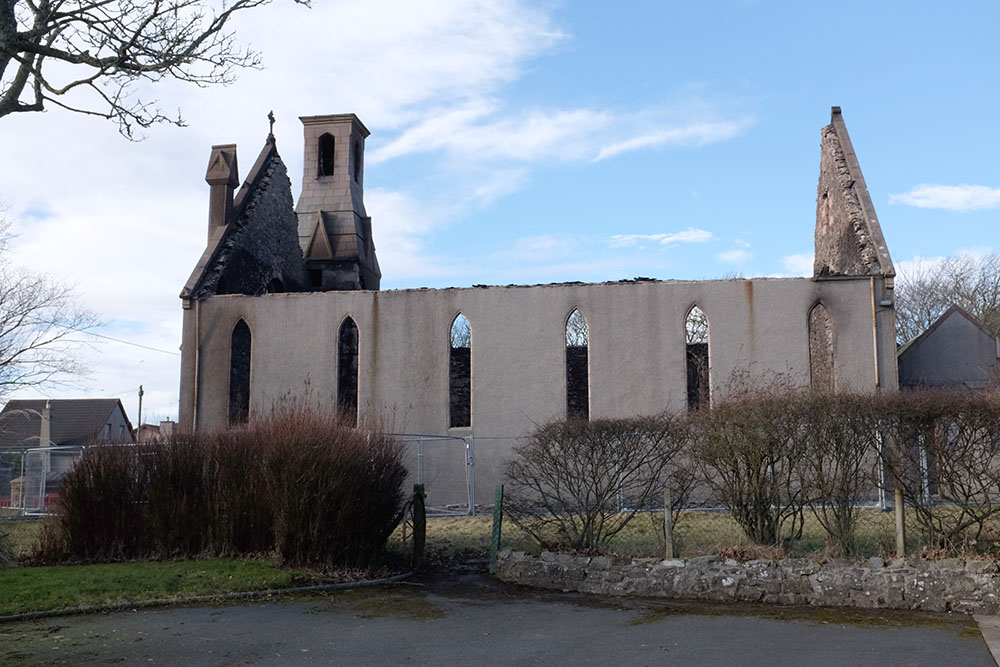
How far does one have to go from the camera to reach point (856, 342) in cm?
2262

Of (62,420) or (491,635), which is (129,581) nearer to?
(491,635)

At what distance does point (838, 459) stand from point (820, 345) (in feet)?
39.7

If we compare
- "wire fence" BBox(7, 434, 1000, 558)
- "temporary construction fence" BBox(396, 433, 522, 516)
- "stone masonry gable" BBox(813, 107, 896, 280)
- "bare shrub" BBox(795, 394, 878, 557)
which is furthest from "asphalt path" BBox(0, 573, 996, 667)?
"stone masonry gable" BBox(813, 107, 896, 280)

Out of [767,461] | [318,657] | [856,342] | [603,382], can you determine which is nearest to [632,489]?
[767,461]

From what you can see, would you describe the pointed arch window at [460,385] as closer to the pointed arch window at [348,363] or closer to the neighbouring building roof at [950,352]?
the pointed arch window at [348,363]

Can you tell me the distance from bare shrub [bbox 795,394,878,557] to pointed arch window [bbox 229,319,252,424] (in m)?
16.7

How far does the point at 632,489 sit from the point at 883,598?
11.7 ft

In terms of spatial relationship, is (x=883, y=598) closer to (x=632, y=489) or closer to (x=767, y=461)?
(x=767, y=461)

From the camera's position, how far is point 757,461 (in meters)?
12.4

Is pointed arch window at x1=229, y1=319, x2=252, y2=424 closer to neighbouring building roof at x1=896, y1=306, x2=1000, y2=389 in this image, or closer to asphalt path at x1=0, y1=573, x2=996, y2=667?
asphalt path at x1=0, y1=573, x2=996, y2=667

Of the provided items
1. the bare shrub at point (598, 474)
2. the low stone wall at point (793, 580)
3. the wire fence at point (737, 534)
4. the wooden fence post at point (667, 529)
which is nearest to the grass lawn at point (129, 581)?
the wire fence at point (737, 534)

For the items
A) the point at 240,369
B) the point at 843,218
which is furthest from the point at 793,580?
→ the point at 240,369

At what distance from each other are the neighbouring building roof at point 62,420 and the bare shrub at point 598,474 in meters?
44.3

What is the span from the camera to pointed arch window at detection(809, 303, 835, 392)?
901 inches
